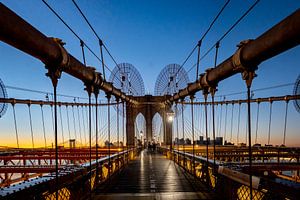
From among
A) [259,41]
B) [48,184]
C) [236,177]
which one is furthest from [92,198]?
[259,41]

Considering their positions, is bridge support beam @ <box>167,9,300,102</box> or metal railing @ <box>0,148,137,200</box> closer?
bridge support beam @ <box>167,9,300,102</box>

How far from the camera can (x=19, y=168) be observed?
1095 cm

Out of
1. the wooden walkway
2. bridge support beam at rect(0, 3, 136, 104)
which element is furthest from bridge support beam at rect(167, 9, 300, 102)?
the wooden walkway

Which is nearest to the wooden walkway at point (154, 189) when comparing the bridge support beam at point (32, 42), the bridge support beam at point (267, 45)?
→ the bridge support beam at point (267, 45)

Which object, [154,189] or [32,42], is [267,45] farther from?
[154,189]

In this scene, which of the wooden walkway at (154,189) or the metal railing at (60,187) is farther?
A: the wooden walkway at (154,189)

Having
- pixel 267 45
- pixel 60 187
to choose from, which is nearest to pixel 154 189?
pixel 60 187

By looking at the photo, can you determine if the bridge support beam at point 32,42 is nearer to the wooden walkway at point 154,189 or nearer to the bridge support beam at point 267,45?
the bridge support beam at point 267,45

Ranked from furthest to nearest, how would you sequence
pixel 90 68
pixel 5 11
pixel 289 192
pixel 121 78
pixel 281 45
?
pixel 121 78, pixel 90 68, pixel 289 192, pixel 281 45, pixel 5 11

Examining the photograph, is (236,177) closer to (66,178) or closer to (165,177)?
(66,178)

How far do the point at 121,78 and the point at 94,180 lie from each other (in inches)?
793

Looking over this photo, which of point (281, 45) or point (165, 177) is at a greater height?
point (281, 45)

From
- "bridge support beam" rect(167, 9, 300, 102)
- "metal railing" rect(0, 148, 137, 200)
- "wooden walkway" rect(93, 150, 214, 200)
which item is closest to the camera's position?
"bridge support beam" rect(167, 9, 300, 102)

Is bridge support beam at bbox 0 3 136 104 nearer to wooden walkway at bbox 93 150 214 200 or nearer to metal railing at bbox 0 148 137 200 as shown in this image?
metal railing at bbox 0 148 137 200
